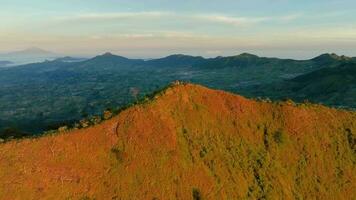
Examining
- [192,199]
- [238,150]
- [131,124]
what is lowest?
[192,199]

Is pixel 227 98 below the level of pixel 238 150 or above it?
above

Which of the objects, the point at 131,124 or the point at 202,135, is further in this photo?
the point at 202,135

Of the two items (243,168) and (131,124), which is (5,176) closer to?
(131,124)

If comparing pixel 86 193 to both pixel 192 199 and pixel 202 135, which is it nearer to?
pixel 192 199

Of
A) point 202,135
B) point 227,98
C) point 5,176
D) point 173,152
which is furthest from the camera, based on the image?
point 227,98

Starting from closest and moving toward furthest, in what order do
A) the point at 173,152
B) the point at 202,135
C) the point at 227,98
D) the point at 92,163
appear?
1. the point at 92,163
2. the point at 173,152
3. the point at 202,135
4. the point at 227,98

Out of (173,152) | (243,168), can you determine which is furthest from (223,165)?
(173,152)
